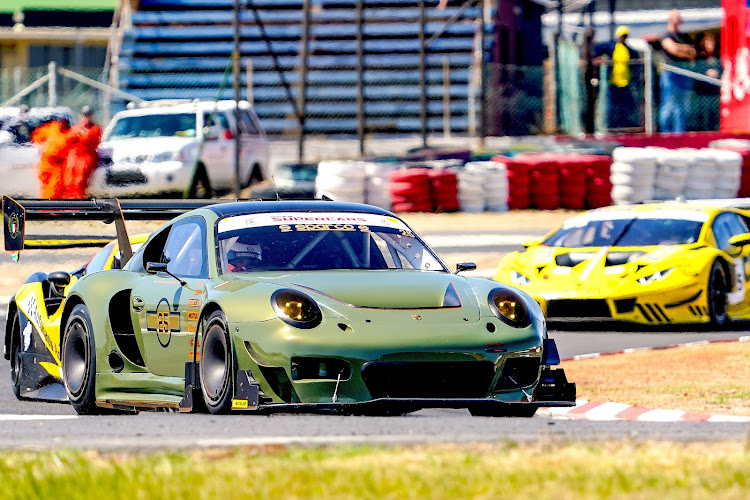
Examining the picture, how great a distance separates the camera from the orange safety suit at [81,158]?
2116cm

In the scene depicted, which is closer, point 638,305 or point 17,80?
point 638,305

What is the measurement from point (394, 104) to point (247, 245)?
26332 mm

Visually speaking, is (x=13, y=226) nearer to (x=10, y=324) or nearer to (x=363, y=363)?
(x=10, y=324)

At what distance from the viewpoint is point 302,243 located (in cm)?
830

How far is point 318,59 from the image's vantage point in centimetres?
3538

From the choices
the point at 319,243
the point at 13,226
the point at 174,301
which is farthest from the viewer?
the point at 13,226

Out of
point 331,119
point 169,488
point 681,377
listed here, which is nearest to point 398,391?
point 169,488

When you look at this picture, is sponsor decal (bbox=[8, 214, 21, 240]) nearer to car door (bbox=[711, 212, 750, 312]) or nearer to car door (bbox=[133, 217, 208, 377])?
car door (bbox=[133, 217, 208, 377])

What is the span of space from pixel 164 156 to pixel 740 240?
1049cm

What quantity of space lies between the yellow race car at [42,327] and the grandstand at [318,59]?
23731 mm

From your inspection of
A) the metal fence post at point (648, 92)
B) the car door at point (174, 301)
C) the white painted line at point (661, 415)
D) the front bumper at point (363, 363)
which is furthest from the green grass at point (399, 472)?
the metal fence post at point (648, 92)

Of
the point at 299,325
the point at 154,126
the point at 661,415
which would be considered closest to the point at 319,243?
the point at 299,325

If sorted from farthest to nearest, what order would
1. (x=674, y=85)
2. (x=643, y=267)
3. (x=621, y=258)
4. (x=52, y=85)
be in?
(x=674, y=85) < (x=52, y=85) < (x=621, y=258) < (x=643, y=267)

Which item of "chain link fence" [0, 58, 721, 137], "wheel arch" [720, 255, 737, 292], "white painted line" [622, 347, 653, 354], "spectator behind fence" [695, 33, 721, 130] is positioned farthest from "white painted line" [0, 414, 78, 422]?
"spectator behind fence" [695, 33, 721, 130]
